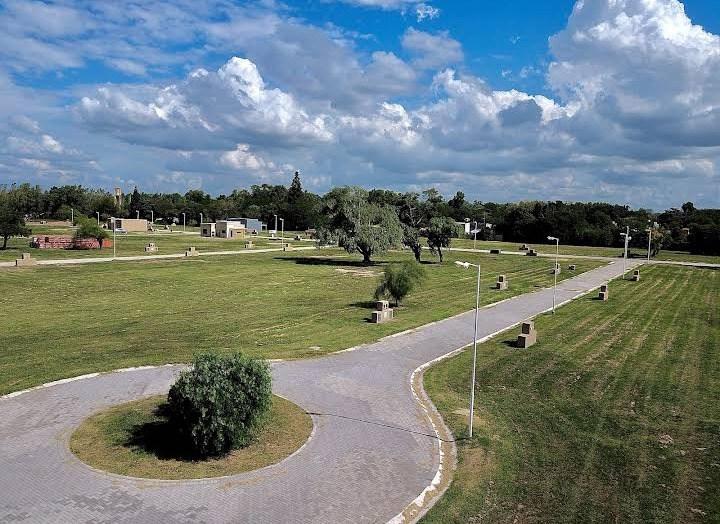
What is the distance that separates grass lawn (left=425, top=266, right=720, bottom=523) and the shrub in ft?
16.0

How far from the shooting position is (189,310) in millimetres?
31984

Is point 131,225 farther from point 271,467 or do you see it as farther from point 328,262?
point 271,467

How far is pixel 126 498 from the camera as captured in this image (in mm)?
10922

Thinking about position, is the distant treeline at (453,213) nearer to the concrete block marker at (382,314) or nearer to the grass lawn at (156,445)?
the concrete block marker at (382,314)

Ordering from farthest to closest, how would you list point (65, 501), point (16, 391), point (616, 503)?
point (16, 391) < point (616, 503) < point (65, 501)

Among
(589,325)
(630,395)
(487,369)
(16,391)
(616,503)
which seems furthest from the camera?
(589,325)

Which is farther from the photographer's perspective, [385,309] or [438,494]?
[385,309]

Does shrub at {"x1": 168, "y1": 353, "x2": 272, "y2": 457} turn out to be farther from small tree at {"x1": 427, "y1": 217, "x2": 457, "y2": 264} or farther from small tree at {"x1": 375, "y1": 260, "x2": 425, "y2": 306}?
small tree at {"x1": 427, "y1": 217, "x2": 457, "y2": 264}

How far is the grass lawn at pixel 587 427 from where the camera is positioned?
1148 centimetres

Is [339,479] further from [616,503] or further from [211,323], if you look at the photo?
[211,323]

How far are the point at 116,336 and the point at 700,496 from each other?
2229 cm

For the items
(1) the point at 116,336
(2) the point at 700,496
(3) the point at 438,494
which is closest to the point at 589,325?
(2) the point at 700,496

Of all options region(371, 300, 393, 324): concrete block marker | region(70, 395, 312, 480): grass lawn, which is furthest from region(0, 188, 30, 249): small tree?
region(70, 395, 312, 480): grass lawn

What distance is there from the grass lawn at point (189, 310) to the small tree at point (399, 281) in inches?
57.4
